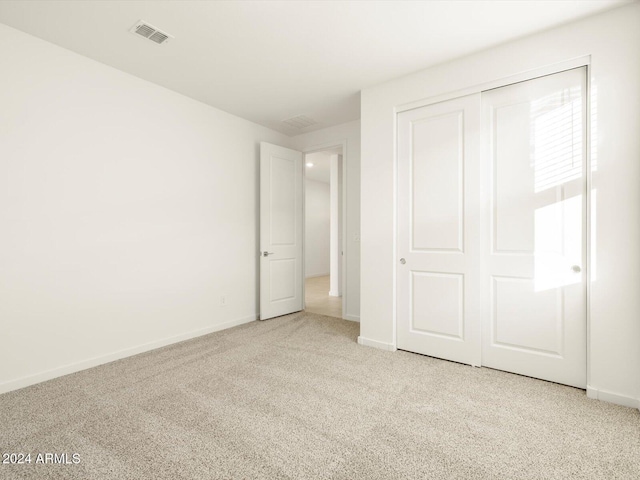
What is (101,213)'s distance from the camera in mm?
2852

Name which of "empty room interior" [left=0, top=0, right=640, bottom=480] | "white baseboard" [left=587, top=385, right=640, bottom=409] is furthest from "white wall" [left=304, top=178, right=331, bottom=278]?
"white baseboard" [left=587, top=385, right=640, bottom=409]

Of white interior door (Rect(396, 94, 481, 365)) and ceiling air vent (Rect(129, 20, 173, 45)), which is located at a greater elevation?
ceiling air vent (Rect(129, 20, 173, 45))

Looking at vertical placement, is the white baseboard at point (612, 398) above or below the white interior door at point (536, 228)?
below

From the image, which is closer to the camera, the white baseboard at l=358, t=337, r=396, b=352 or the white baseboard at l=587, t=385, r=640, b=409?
the white baseboard at l=587, t=385, r=640, b=409

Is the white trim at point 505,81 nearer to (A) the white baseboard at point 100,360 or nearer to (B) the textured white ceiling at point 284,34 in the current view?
(B) the textured white ceiling at point 284,34

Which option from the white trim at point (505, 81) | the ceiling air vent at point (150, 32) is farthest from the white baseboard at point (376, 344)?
the ceiling air vent at point (150, 32)

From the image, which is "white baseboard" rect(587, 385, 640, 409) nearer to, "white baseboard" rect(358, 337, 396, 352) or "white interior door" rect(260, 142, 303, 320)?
"white baseboard" rect(358, 337, 396, 352)

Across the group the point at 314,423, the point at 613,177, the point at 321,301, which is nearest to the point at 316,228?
the point at 321,301

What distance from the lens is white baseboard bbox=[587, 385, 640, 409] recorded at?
2.10 metres

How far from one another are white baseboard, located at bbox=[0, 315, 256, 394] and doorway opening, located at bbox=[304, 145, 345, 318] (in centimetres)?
177

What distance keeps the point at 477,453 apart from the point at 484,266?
1.51 m

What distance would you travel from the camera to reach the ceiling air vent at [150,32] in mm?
2375

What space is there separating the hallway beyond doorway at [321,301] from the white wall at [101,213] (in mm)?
1467

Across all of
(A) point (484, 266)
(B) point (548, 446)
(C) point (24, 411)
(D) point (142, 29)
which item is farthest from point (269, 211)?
(B) point (548, 446)
